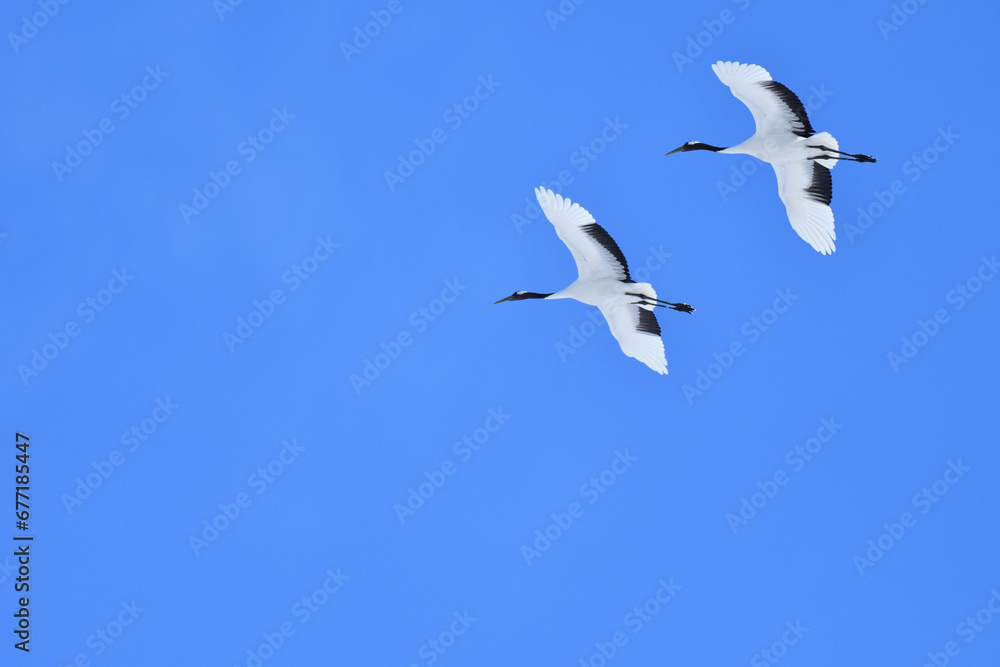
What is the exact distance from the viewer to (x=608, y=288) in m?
29.5

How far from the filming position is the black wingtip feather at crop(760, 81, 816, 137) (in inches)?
1131

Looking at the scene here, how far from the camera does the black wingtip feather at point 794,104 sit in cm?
2872

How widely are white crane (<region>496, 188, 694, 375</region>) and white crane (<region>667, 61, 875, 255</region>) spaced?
3.73m

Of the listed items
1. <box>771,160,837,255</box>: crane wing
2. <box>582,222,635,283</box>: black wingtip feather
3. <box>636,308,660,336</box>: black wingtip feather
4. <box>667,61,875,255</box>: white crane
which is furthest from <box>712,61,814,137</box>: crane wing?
<box>636,308,660,336</box>: black wingtip feather

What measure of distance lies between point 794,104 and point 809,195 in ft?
8.01

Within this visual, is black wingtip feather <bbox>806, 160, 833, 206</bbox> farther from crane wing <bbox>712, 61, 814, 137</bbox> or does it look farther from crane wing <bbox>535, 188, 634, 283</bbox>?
crane wing <bbox>535, 188, 634, 283</bbox>

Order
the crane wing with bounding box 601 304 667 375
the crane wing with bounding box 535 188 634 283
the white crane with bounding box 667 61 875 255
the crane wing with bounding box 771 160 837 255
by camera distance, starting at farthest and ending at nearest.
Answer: the crane wing with bounding box 601 304 667 375, the crane wing with bounding box 771 160 837 255, the white crane with bounding box 667 61 875 255, the crane wing with bounding box 535 188 634 283

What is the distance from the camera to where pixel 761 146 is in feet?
98.4

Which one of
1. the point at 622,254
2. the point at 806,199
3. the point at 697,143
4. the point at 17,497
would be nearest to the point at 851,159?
the point at 806,199

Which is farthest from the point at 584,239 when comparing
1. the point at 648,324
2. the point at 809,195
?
the point at 809,195

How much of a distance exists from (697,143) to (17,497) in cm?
2031

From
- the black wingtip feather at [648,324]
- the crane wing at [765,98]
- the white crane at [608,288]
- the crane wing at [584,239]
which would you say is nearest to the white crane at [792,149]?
the crane wing at [765,98]

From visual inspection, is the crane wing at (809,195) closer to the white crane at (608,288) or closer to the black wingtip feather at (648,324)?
the white crane at (608,288)

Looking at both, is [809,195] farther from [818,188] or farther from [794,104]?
[794,104]
